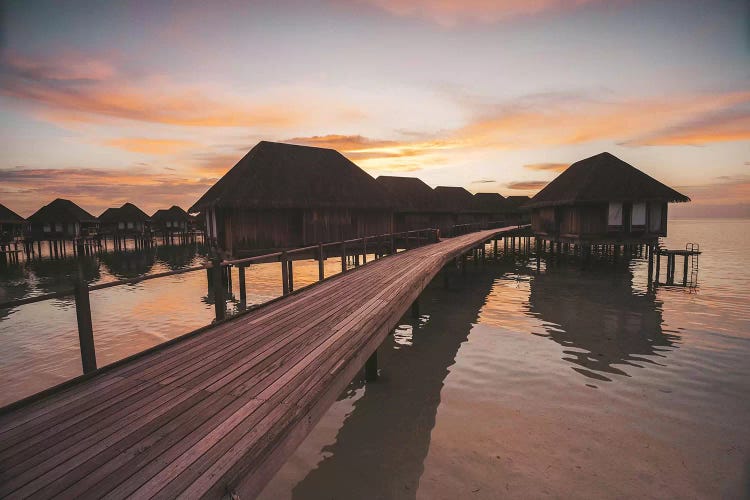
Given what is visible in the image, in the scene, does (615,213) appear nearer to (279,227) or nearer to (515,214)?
(279,227)

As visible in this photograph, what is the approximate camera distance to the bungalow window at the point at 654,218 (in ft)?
77.2

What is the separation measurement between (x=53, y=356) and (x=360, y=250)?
556 inches

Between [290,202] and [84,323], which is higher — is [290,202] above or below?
above

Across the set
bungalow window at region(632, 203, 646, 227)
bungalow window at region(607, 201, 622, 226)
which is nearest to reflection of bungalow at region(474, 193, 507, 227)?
bungalow window at region(607, 201, 622, 226)

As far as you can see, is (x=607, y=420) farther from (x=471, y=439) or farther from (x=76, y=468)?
(x=76, y=468)

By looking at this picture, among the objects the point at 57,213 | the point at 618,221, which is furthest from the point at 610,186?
the point at 57,213

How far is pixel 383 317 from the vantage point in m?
A: 6.37

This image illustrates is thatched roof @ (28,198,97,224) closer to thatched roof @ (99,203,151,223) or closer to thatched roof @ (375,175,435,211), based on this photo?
thatched roof @ (99,203,151,223)

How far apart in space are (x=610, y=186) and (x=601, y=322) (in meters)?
15.5

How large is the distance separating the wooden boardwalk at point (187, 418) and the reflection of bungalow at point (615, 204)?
23915 mm

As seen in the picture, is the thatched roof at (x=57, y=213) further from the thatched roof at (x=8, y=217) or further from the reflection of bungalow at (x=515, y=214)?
the reflection of bungalow at (x=515, y=214)

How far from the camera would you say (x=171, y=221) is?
63406 mm

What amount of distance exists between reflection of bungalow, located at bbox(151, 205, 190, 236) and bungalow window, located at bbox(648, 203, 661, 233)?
63830mm

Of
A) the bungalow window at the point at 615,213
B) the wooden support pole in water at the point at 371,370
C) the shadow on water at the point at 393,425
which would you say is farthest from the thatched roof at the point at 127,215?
the bungalow window at the point at 615,213
